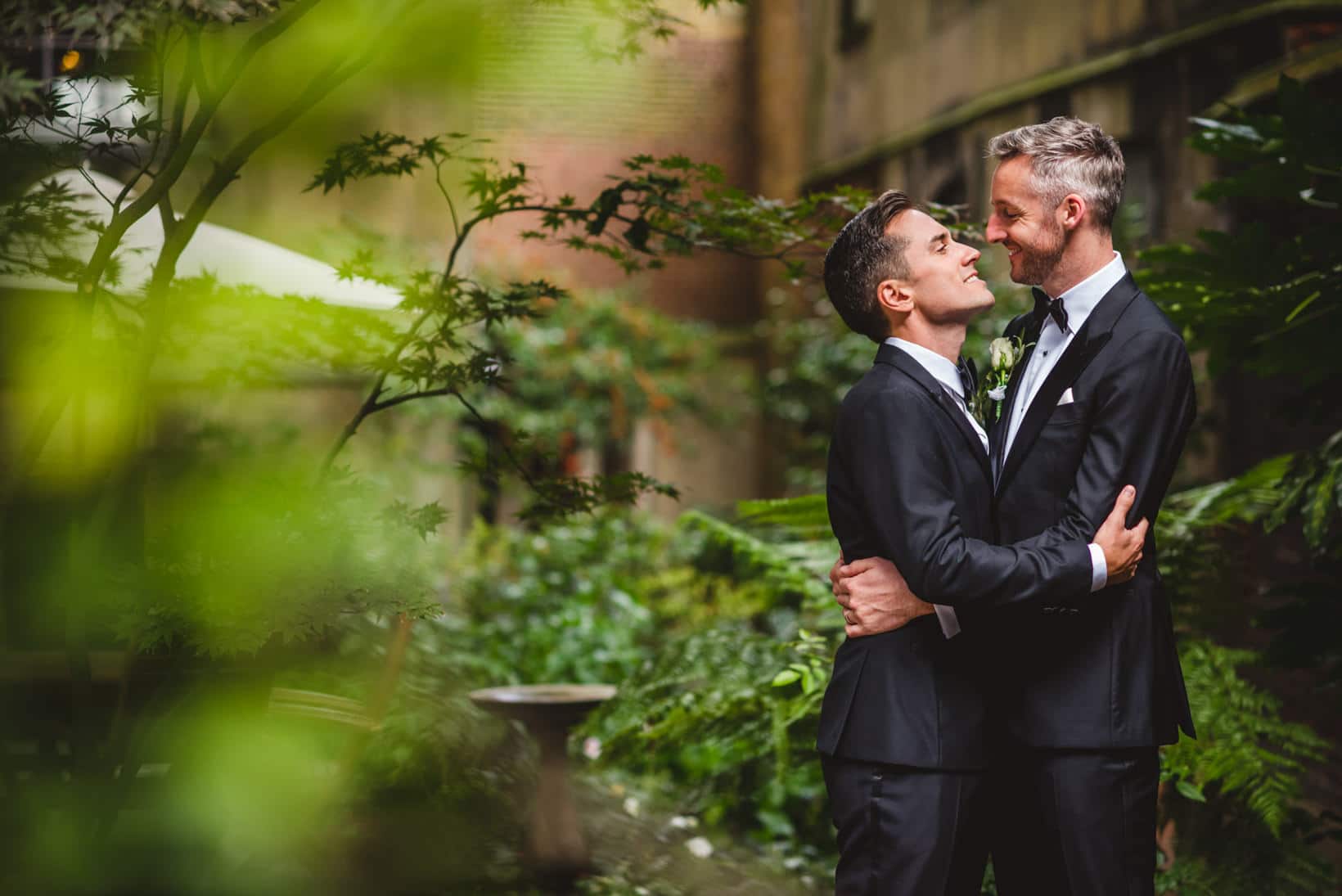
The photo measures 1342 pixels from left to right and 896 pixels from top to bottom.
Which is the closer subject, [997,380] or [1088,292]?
[1088,292]

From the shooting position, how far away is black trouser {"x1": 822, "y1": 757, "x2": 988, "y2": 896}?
8.18 feet

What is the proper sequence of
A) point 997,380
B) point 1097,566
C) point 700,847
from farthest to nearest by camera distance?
point 700,847 → point 997,380 → point 1097,566

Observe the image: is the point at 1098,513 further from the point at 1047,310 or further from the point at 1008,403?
the point at 1047,310

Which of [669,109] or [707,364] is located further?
[669,109]

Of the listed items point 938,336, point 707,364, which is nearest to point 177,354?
point 938,336

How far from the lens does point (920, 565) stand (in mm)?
2389

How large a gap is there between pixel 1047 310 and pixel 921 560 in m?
0.67

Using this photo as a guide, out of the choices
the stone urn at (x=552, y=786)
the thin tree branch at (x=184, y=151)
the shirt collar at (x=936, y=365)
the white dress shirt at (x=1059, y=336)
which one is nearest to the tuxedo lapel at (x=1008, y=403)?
the white dress shirt at (x=1059, y=336)

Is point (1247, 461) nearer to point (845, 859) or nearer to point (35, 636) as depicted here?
point (845, 859)

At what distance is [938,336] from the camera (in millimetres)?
2688

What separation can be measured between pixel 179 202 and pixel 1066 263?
796 centimetres

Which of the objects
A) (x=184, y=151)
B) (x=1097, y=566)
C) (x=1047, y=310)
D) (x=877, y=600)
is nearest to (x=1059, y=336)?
(x=1047, y=310)

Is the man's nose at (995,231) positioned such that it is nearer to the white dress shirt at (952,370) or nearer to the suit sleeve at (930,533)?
the white dress shirt at (952,370)

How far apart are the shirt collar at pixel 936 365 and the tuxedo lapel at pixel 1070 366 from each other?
0.52ft
